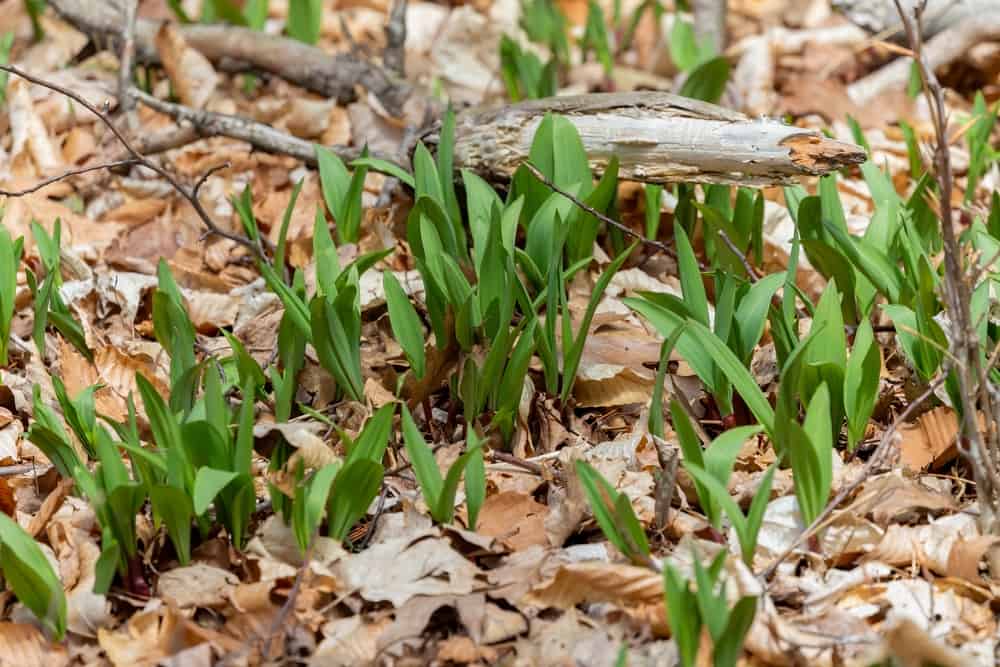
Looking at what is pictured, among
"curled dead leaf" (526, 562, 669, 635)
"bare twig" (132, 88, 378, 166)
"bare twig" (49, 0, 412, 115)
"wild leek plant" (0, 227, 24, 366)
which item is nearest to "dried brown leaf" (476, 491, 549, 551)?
"curled dead leaf" (526, 562, 669, 635)

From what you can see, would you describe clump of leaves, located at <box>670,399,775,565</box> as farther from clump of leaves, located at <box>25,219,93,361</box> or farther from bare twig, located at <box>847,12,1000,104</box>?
bare twig, located at <box>847,12,1000,104</box>

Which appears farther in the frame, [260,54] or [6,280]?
[260,54]

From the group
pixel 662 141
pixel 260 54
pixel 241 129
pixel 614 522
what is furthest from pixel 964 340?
pixel 260 54

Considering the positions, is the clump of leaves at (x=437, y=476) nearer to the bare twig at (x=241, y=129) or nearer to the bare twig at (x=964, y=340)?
the bare twig at (x=964, y=340)

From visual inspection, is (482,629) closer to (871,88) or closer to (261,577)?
(261,577)

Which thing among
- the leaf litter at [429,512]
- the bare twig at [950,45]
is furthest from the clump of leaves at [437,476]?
the bare twig at [950,45]

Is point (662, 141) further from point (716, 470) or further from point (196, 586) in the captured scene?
point (196, 586)

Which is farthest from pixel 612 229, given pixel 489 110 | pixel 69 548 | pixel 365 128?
pixel 69 548

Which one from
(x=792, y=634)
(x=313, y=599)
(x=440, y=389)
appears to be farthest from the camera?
(x=440, y=389)
